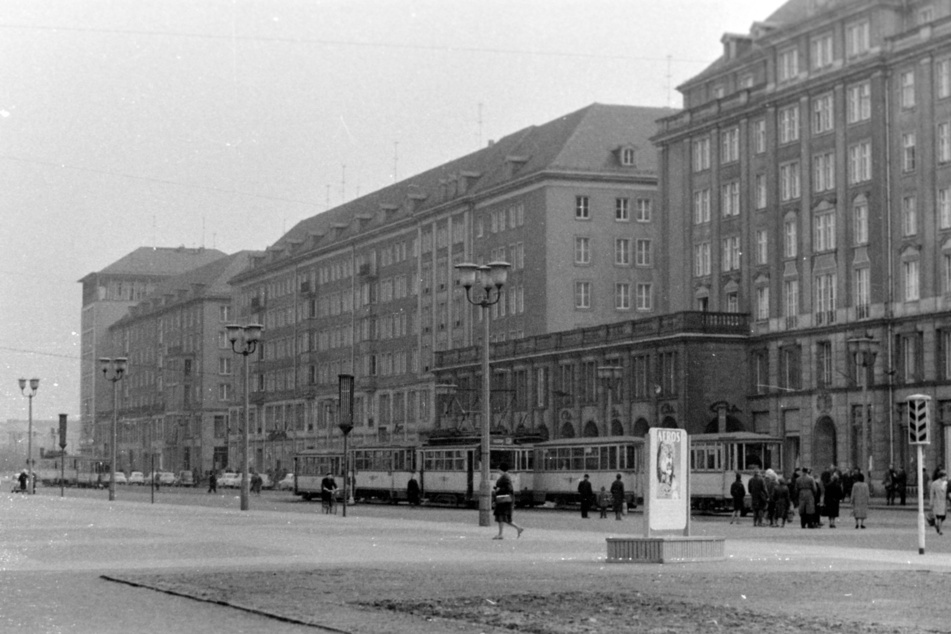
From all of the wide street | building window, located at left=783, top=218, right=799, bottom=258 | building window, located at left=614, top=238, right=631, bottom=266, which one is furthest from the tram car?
building window, located at left=614, top=238, right=631, bottom=266

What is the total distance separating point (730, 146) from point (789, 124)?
19.6ft

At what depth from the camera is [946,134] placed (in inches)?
3054

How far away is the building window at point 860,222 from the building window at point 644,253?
30.5m

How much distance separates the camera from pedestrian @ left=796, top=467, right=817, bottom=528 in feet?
158

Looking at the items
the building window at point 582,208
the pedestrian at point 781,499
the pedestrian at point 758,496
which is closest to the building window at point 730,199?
the building window at point 582,208

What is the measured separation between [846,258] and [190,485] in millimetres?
76833

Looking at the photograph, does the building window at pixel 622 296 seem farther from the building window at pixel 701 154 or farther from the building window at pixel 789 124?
the building window at pixel 789 124

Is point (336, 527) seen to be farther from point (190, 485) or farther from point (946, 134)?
point (190, 485)

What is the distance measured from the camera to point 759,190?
91.3m

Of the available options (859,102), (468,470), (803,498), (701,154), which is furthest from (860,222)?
(803,498)

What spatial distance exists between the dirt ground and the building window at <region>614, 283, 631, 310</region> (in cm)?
8480

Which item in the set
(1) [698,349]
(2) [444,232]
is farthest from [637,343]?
(2) [444,232]

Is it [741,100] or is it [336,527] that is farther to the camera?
[741,100]

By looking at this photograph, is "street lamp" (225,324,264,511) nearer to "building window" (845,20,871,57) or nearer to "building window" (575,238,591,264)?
"building window" (845,20,871,57)
